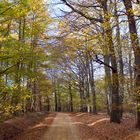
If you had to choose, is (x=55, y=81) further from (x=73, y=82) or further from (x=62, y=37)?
(x=62, y=37)

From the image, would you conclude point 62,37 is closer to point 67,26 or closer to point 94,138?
point 67,26

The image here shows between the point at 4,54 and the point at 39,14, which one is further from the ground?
the point at 39,14

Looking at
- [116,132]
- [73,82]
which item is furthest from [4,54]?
[73,82]

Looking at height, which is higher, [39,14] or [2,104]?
[39,14]

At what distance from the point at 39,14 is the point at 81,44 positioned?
13067 mm

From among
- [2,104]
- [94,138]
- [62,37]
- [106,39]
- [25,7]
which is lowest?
[94,138]

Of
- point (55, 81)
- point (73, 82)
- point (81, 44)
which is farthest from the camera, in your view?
point (55, 81)

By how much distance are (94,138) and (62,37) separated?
5.78 meters

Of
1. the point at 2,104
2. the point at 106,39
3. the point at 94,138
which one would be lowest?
the point at 94,138

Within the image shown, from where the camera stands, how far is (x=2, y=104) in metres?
13.5

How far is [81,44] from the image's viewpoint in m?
14.3

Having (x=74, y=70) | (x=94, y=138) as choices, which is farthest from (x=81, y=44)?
(x=74, y=70)

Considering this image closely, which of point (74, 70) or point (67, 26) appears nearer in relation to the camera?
point (67, 26)

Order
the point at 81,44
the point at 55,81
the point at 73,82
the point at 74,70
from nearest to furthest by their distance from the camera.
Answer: the point at 81,44, the point at 74,70, the point at 73,82, the point at 55,81
